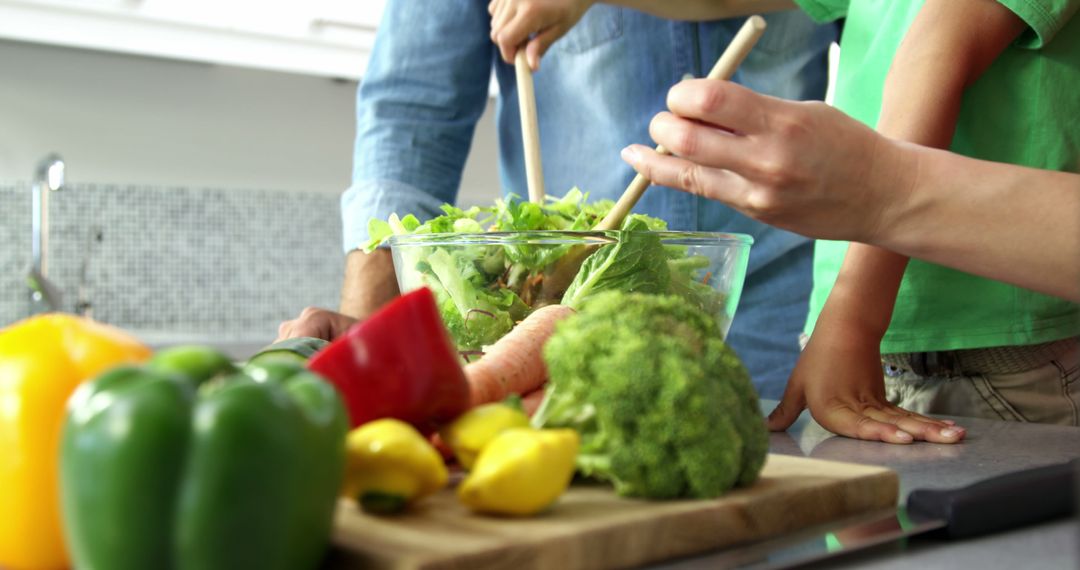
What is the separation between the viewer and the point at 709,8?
159cm

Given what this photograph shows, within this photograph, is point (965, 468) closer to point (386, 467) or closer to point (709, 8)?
point (386, 467)

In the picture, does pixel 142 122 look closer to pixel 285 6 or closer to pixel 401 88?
pixel 285 6

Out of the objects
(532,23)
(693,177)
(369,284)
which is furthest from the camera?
(369,284)

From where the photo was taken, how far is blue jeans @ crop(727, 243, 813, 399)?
5.87 feet

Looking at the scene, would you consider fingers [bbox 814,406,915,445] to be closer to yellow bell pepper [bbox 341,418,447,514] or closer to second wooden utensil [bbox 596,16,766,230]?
second wooden utensil [bbox 596,16,766,230]

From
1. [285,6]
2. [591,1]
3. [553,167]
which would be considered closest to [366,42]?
[285,6]

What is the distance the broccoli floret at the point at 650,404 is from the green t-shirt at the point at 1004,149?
2.12ft

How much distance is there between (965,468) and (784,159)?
0.96 ft

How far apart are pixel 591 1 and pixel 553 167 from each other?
0.45 meters

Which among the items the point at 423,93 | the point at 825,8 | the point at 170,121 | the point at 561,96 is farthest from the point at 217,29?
the point at 825,8

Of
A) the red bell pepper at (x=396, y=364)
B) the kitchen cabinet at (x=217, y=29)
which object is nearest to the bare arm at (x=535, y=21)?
the red bell pepper at (x=396, y=364)

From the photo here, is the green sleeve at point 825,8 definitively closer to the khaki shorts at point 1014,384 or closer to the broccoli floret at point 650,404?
the khaki shorts at point 1014,384

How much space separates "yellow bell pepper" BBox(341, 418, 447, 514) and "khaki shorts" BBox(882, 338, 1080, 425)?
883 millimetres

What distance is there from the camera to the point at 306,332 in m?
1.21
